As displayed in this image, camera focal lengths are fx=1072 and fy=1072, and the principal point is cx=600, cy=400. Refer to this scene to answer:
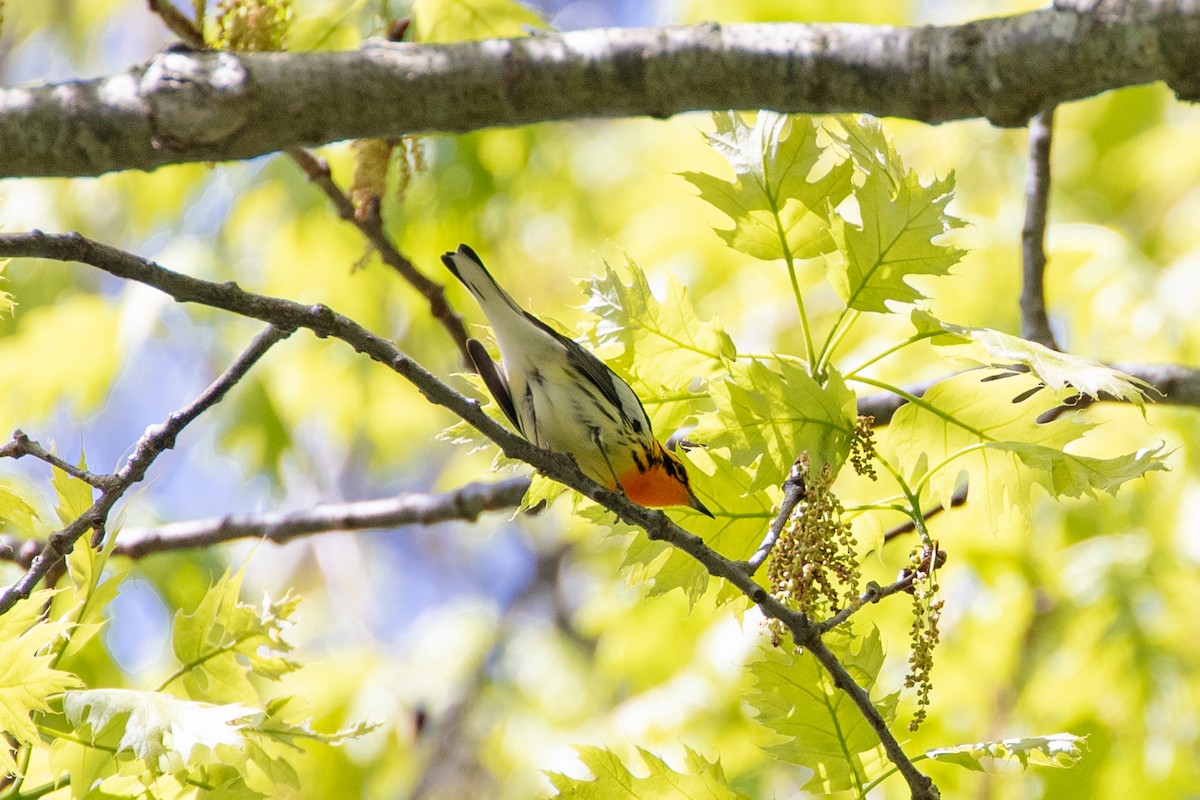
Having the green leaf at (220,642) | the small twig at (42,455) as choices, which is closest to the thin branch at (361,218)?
the green leaf at (220,642)

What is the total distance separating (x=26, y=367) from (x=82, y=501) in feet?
10.8

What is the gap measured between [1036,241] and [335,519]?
221 cm

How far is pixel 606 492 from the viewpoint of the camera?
1.90 metres

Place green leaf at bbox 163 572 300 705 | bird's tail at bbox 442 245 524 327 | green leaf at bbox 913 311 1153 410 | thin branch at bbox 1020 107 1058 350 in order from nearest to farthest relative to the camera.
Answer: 1. green leaf at bbox 913 311 1153 410
2. green leaf at bbox 163 572 300 705
3. bird's tail at bbox 442 245 524 327
4. thin branch at bbox 1020 107 1058 350

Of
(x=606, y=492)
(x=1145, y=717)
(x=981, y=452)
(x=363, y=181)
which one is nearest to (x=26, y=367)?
(x=363, y=181)

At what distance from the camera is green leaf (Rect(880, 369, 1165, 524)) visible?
1913 mm

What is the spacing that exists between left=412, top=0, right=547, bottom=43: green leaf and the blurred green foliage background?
3 cm

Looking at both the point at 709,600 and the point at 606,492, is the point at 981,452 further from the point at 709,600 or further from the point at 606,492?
the point at 709,600

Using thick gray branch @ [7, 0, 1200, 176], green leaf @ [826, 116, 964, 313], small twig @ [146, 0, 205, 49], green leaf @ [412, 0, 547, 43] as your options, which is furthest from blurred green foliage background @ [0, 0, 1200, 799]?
green leaf @ [826, 116, 964, 313]

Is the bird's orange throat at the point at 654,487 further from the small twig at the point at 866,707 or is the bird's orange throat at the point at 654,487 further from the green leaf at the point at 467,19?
the green leaf at the point at 467,19

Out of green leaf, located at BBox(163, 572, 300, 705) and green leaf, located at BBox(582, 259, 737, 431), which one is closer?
green leaf, located at BBox(582, 259, 737, 431)

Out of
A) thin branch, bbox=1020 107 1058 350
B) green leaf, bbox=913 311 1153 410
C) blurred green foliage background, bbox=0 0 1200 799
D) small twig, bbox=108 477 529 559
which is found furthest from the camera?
blurred green foliage background, bbox=0 0 1200 799

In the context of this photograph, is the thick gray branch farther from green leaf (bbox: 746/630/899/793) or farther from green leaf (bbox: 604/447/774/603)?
green leaf (bbox: 746/630/899/793)

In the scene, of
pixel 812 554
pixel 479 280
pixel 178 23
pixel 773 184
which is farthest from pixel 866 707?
pixel 178 23
